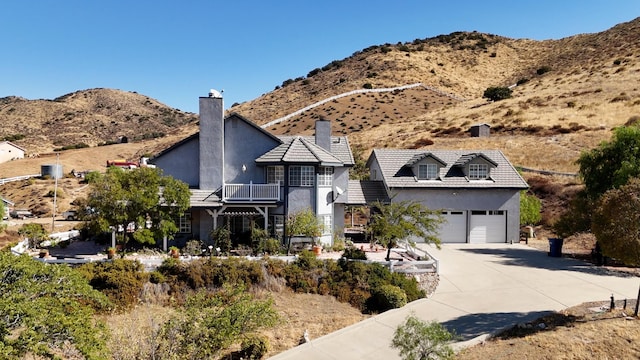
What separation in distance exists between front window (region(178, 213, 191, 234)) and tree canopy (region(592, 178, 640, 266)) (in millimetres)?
21402

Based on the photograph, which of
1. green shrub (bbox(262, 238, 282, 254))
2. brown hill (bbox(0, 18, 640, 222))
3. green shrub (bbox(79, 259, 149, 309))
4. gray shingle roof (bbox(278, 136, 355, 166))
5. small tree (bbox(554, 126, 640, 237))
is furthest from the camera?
brown hill (bbox(0, 18, 640, 222))

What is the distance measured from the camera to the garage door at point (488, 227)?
31672mm

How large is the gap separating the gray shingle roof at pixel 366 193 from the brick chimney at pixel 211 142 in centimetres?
915

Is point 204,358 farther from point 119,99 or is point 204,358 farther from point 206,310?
point 119,99

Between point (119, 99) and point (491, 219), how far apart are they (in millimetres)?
161279

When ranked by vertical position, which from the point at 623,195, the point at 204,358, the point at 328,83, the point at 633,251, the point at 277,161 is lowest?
the point at 204,358

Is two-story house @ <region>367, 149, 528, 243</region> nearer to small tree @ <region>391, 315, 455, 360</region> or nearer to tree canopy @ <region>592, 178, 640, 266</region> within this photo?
tree canopy @ <region>592, 178, 640, 266</region>

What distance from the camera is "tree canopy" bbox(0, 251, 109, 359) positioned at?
27.6ft

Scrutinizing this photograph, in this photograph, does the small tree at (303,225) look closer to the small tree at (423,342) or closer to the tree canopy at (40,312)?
the small tree at (423,342)

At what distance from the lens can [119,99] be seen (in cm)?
16138

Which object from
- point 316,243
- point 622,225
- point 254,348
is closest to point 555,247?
point 622,225

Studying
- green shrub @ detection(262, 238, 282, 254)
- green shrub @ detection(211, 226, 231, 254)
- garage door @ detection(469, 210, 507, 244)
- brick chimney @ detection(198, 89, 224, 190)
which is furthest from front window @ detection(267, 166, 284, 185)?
garage door @ detection(469, 210, 507, 244)

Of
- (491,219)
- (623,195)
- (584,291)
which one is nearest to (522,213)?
(491,219)

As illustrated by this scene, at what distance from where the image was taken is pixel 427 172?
31828 mm
